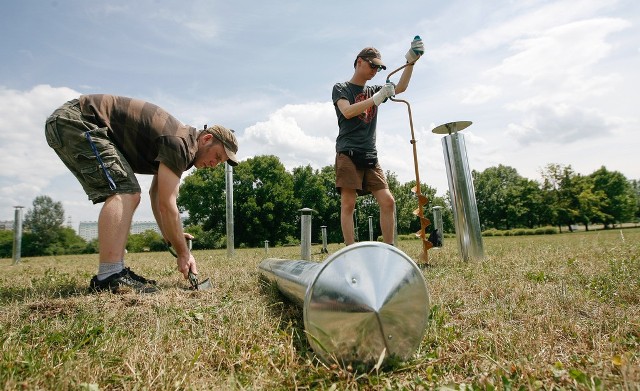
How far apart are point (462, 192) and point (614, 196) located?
5963 cm

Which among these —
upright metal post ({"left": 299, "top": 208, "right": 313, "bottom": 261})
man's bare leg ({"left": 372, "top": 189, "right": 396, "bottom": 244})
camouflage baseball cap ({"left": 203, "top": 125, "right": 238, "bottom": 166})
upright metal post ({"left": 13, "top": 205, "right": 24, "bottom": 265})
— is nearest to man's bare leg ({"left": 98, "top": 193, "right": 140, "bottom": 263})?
camouflage baseball cap ({"left": 203, "top": 125, "right": 238, "bottom": 166})

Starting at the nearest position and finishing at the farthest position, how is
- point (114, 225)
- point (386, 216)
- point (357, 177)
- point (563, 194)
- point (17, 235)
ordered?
point (114, 225) < point (357, 177) < point (386, 216) < point (17, 235) < point (563, 194)

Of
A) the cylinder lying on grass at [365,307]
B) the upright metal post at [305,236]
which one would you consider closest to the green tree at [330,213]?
the upright metal post at [305,236]

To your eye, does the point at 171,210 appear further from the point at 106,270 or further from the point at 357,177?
the point at 357,177

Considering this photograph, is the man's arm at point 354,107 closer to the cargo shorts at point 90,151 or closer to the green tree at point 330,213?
the cargo shorts at point 90,151

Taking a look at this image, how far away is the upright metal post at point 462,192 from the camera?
4852 millimetres

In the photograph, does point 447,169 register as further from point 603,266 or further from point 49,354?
point 49,354

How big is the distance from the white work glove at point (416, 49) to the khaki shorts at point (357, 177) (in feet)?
4.44

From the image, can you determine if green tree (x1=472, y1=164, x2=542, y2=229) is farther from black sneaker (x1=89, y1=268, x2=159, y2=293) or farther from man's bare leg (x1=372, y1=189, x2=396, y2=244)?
black sneaker (x1=89, y1=268, x2=159, y2=293)

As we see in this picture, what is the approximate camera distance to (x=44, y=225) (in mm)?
52250

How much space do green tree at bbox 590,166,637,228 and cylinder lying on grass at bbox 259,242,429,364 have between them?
57352 mm

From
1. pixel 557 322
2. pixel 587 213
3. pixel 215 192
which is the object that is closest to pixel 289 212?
pixel 215 192

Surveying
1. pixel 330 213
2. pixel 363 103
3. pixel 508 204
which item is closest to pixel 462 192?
pixel 363 103

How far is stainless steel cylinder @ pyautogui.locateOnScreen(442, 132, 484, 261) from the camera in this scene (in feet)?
15.9
